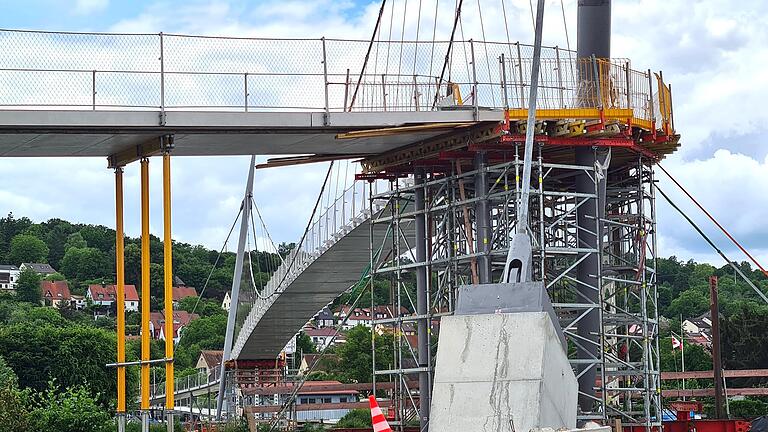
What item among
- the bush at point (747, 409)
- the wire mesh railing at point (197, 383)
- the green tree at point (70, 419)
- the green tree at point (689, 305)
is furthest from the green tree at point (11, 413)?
the green tree at point (689, 305)

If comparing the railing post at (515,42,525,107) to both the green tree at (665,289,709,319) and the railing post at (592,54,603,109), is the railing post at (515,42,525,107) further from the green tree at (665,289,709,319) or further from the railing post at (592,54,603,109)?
the green tree at (665,289,709,319)

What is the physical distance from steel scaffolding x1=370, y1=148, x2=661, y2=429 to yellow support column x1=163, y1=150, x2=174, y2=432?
10.2 m

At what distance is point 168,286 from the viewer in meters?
38.4

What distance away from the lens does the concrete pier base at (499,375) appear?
28703mm

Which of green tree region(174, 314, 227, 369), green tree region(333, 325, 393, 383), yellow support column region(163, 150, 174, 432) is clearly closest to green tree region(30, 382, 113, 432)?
yellow support column region(163, 150, 174, 432)

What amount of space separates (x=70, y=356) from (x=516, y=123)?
2442 inches

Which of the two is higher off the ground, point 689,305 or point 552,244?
point 689,305

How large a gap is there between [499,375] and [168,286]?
41.5 ft

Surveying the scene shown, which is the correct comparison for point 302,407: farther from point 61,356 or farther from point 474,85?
Result: point 474,85

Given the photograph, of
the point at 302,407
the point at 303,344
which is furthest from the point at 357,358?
the point at 303,344

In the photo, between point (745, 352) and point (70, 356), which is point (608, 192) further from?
point (745, 352)

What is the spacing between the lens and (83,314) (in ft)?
633

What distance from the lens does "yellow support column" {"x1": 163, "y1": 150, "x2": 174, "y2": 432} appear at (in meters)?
38.3

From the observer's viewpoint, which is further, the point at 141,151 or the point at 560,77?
the point at 560,77
